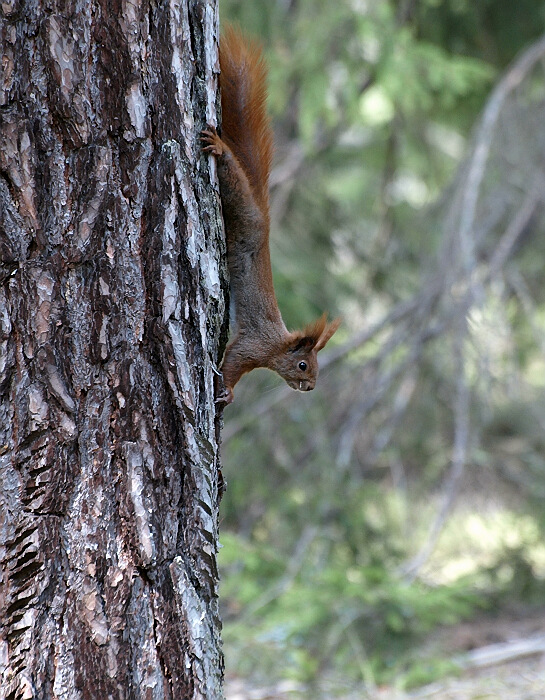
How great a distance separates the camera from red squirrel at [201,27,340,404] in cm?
166

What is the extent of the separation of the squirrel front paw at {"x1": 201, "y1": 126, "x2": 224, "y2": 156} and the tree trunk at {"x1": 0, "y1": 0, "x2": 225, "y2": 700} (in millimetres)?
83

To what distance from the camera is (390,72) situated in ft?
13.4

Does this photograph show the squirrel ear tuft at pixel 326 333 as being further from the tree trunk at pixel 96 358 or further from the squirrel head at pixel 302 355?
the tree trunk at pixel 96 358

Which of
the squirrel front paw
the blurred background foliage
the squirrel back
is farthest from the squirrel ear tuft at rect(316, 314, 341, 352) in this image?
the blurred background foliage

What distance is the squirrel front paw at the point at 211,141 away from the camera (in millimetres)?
1479

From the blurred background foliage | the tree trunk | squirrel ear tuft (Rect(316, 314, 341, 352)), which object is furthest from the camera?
the blurred background foliage

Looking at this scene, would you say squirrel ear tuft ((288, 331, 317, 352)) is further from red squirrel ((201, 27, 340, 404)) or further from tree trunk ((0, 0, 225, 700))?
tree trunk ((0, 0, 225, 700))

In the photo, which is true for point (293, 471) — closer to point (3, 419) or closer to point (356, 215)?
Answer: point (356, 215)

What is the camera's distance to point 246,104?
1716mm

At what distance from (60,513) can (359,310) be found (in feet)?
14.1

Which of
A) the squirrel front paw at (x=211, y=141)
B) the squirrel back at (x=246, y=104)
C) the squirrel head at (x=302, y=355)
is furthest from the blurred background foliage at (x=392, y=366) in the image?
the squirrel front paw at (x=211, y=141)

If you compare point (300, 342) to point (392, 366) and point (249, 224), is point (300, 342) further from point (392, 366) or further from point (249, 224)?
point (392, 366)

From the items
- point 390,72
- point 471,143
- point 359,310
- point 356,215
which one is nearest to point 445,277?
point 471,143

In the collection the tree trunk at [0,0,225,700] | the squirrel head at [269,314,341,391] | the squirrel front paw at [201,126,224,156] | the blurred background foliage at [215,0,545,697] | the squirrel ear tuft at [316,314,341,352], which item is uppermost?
the blurred background foliage at [215,0,545,697]
